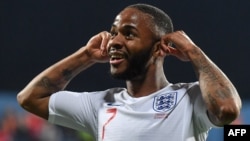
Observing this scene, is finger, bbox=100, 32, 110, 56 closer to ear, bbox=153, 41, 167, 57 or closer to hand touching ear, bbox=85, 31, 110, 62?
hand touching ear, bbox=85, 31, 110, 62

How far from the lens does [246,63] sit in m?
3.25

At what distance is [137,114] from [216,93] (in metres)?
0.25

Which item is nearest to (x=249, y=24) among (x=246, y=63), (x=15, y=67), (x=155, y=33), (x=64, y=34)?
(x=246, y=63)

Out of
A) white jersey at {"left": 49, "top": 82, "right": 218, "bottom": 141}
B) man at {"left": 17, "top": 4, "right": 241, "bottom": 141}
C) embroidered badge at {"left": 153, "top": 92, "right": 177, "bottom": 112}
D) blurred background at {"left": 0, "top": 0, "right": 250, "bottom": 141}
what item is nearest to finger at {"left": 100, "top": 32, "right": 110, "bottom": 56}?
man at {"left": 17, "top": 4, "right": 241, "bottom": 141}

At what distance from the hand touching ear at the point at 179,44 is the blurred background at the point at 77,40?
4.37ft

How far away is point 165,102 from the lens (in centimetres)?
179

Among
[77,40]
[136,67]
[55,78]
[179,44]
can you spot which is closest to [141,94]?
[136,67]

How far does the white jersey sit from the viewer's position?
171 centimetres

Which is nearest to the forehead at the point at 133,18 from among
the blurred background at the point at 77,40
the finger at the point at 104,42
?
the finger at the point at 104,42

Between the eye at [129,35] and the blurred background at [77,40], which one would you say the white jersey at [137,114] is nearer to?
the eye at [129,35]

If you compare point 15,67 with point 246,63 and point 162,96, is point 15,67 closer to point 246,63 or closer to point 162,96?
point 246,63

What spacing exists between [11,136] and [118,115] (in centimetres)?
144

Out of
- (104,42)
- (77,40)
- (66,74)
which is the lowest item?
(77,40)

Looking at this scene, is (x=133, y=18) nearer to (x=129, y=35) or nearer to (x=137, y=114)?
(x=129, y=35)
